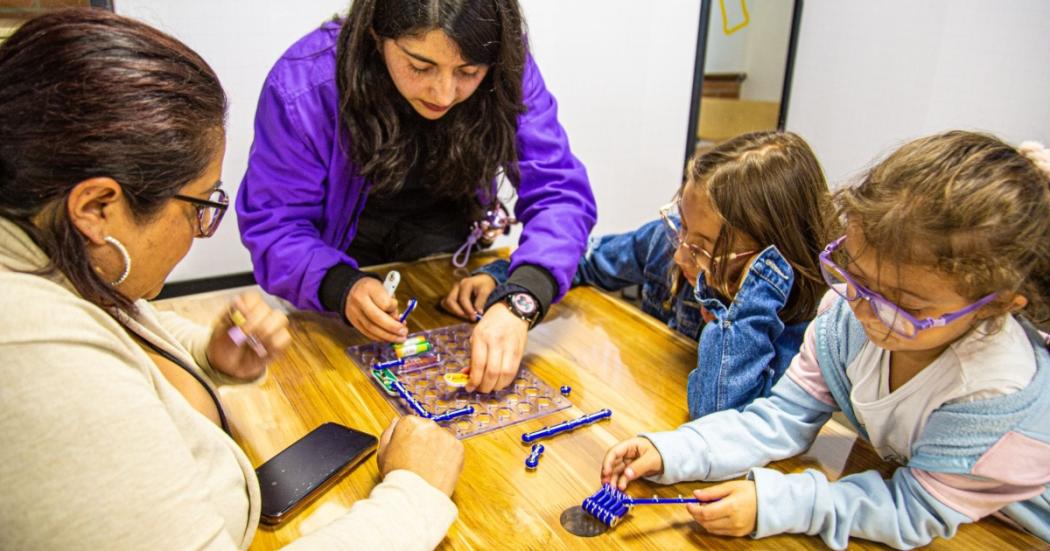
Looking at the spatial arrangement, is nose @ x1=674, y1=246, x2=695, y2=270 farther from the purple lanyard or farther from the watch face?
the purple lanyard

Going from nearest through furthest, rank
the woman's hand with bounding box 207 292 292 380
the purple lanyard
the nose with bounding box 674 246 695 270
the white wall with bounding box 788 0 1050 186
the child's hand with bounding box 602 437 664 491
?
1. the child's hand with bounding box 602 437 664 491
2. the woman's hand with bounding box 207 292 292 380
3. the nose with bounding box 674 246 695 270
4. the purple lanyard
5. the white wall with bounding box 788 0 1050 186

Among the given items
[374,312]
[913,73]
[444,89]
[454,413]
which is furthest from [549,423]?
[913,73]

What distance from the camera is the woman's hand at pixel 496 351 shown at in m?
1.05

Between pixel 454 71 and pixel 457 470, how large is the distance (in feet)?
2.21

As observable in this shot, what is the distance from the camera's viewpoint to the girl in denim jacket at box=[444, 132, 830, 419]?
42.1 inches

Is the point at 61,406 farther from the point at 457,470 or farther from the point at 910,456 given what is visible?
the point at 910,456

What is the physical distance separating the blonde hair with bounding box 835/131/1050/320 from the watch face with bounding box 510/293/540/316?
602mm

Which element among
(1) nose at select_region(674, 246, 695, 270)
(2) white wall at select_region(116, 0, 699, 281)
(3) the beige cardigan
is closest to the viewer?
(3) the beige cardigan

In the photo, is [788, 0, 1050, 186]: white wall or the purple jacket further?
[788, 0, 1050, 186]: white wall

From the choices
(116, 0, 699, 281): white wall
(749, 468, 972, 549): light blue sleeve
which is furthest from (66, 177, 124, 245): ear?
(116, 0, 699, 281): white wall

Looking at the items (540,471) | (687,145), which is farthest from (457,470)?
(687,145)

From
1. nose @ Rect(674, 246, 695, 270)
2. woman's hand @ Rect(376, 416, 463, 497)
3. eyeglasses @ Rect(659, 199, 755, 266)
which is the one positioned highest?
eyeglasses @ Rect(659, 199, 755, 266)

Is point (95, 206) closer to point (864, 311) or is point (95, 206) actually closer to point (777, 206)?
point (864, 311)

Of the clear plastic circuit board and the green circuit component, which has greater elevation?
the green circuit component
